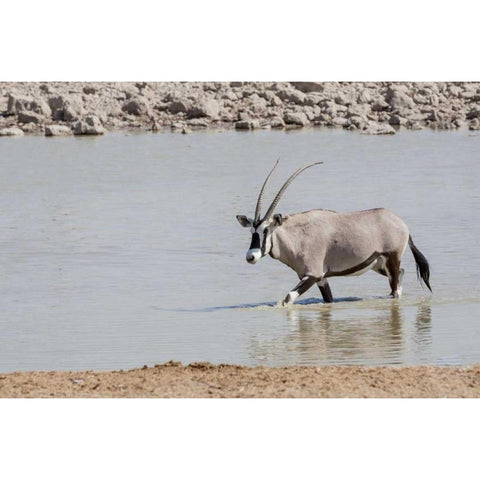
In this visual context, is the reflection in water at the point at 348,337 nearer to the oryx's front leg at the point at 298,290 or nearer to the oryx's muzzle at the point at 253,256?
the oryx's front leg at the point at 298,290

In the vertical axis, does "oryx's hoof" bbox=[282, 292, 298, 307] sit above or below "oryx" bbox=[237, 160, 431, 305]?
below

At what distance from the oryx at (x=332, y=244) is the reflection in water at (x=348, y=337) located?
0.28 m

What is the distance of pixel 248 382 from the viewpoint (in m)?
7.10

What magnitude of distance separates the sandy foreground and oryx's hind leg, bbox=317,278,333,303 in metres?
2.81

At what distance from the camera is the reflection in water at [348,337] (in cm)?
858

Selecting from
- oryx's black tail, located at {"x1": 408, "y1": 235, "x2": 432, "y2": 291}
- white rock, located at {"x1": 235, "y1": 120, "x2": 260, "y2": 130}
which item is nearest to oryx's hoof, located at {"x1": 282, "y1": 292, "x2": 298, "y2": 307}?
oryx's black tail, located at {"x1": 408, "y1": 235, "x2": 432, "y2": 291}

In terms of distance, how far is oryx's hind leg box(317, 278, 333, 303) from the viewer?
409 inches

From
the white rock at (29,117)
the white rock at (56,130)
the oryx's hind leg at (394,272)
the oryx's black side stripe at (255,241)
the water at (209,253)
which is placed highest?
the white rock at (29,117)

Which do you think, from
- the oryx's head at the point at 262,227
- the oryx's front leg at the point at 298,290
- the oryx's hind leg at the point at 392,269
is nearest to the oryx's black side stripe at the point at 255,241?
the oryx's head at the point at 262,227

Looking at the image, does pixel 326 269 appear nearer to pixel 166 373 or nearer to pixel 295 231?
pixel 295 231

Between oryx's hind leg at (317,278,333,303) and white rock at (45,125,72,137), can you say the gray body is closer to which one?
oryx's hind leg at (317,278,333,303)

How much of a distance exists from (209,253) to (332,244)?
337 cm

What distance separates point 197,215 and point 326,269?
6.21m

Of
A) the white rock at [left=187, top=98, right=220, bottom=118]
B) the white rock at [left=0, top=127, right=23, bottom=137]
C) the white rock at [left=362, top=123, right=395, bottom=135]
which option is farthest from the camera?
the white rock at [left=0, top=127, right=23, bottom=137]
